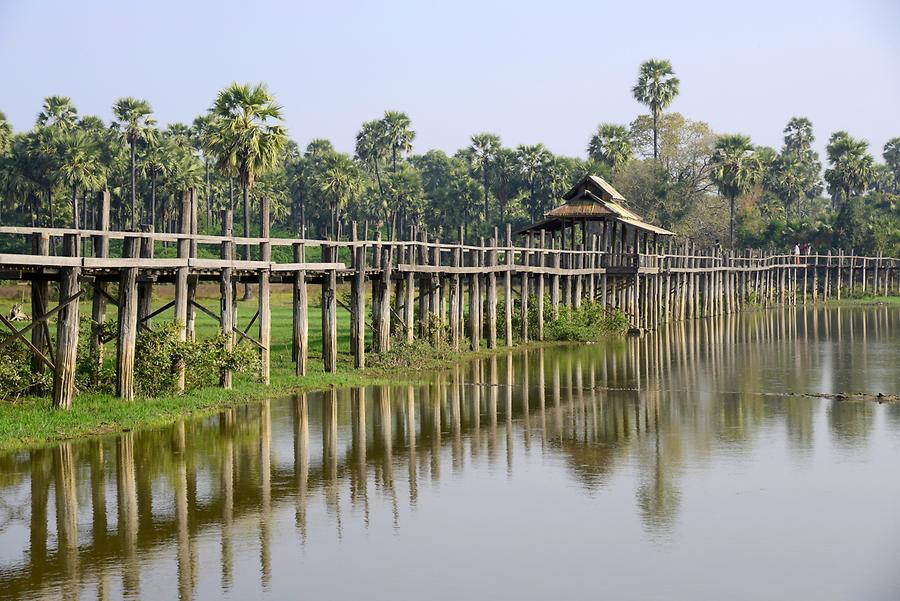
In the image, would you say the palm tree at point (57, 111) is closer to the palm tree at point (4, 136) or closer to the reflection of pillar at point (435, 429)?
the palm tree at point (4, 136)

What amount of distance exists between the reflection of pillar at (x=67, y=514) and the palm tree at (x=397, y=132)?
249 ft

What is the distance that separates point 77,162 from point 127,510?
173ft

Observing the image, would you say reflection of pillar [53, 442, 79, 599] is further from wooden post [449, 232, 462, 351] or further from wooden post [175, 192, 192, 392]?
wooden post [449, 232, 462, 351]

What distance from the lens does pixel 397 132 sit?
305ft

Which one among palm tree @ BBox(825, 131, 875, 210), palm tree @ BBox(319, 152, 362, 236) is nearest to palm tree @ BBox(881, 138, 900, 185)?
palm tree @ BBox(825, 131, 875, 210)

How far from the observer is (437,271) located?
105 ft

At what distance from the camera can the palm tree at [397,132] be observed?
92.3 m

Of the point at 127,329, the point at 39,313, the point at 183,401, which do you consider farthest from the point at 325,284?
the point at 39,313

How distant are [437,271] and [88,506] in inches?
705

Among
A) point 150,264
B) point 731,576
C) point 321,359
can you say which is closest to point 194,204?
point 150,264

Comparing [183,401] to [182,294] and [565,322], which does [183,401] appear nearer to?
[182,294]

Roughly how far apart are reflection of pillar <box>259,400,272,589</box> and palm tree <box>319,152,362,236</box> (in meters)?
54.6

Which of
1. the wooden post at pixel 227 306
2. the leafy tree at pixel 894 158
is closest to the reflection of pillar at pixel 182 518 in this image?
the wooden post at pixel 227 306

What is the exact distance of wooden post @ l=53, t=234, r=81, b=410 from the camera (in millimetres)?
19406
